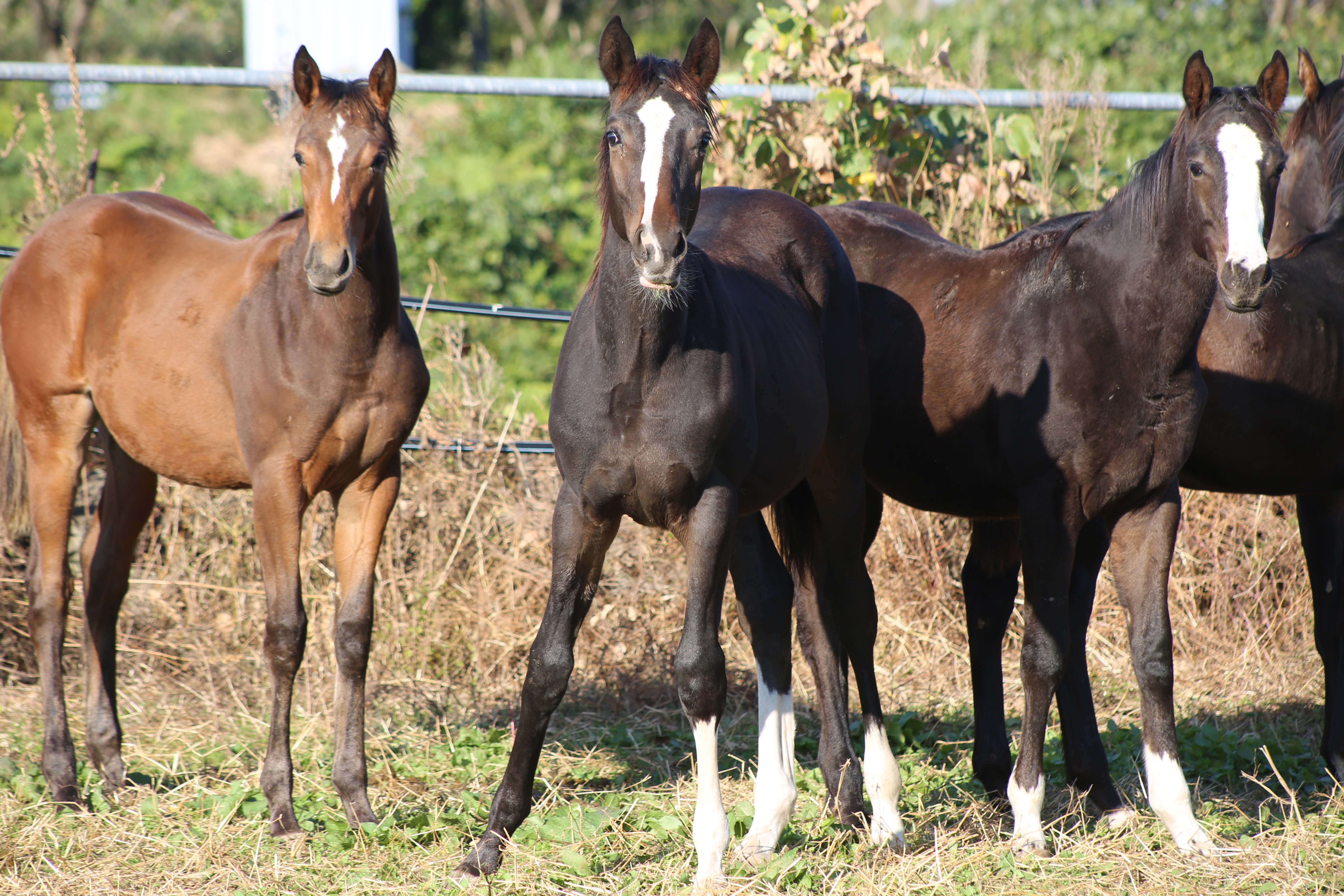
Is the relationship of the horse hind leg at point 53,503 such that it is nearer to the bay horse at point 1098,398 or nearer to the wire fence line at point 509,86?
the wire fence line at point 509,86

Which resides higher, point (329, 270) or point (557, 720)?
point (329, 270)

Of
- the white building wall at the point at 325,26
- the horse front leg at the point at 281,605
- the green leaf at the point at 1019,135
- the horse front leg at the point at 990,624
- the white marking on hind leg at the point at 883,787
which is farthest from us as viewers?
the white building wall at the point at 325,26

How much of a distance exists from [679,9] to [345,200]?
1853 cm

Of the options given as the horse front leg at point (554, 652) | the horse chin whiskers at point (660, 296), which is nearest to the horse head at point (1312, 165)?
the horse chin whiskers at point (660, 296)

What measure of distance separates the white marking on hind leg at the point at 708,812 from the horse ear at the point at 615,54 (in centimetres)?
160

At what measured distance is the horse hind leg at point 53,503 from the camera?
4031 millimetres

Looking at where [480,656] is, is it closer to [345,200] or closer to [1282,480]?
[345,200]

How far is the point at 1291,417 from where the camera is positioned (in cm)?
396

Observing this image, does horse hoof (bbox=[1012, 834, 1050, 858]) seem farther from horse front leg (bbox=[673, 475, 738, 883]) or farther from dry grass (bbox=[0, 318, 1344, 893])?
horse front leg (bbox=[673, 475, 738, 883])

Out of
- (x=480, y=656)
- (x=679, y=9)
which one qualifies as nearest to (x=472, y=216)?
(x=480, y=656)

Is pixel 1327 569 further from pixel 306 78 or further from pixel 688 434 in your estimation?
pixel 306 78

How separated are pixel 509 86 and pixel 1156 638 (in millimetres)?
3796

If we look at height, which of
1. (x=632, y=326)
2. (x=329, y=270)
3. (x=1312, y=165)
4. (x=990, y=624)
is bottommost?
(x=990, y=624)

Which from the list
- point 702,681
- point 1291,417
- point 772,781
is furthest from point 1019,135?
point 702,681
